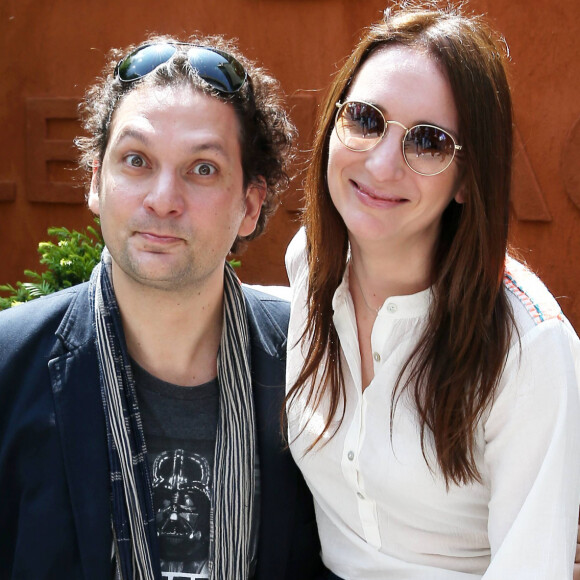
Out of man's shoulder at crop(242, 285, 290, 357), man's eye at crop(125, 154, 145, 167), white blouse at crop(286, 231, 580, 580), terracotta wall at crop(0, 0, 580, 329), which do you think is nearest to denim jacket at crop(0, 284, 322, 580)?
white blouse at crop(286, 231, 580, 580)

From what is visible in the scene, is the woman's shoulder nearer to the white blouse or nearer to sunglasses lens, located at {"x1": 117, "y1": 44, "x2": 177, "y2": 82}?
the white blouse

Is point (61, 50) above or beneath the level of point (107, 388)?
above

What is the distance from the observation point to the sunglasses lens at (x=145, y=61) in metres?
2.61

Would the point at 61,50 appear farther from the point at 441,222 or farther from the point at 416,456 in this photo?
the point at 416,456

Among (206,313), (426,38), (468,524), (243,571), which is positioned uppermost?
(426,38)

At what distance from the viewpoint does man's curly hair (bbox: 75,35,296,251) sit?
8.44 feet

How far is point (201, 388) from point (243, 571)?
1.80 ft

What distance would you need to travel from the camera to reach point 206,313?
2.66 m

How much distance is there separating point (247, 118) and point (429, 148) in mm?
845

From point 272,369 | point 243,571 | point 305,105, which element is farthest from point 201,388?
point 305,105

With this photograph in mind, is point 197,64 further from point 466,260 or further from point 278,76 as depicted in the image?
point 278,76

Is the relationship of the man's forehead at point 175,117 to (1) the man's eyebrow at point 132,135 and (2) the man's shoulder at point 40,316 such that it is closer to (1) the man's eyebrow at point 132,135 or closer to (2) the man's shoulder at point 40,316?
(1) the man's eyebrow at point 132,135

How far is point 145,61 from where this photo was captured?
262 centimetres

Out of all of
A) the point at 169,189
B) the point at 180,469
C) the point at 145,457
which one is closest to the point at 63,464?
the point at 145,457
